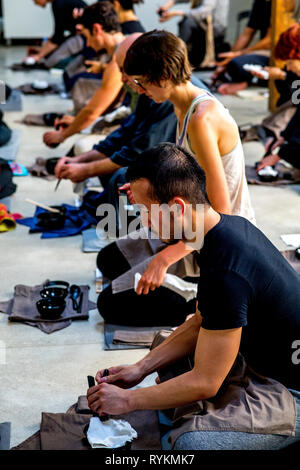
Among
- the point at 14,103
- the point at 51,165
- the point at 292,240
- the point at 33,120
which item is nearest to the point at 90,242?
the point at 292,240

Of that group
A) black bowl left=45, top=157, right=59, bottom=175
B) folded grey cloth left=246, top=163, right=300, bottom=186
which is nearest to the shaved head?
black bowl left=45, top=157, right=59, bottom=175

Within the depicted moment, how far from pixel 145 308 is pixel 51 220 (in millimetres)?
1334

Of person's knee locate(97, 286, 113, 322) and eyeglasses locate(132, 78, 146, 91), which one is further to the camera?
person's knee locate(97, 286, 113, 322)

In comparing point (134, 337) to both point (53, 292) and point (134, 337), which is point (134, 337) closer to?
point (134, 337)

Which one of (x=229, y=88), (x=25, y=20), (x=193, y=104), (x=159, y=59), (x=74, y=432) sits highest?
(x=159, y=59)

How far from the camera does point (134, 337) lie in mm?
3016

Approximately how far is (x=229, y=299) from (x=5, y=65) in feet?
27.2

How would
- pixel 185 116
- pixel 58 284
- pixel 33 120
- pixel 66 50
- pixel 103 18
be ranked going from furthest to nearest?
1. pixel 66 50
2. pixel 33 120
3. pixel 103 18
4. pixel 58 284
5. pixel 185 116

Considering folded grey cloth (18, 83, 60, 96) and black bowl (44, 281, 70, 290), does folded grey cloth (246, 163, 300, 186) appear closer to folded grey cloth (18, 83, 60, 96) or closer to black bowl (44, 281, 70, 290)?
black bowl (44, 281, 70, 290)

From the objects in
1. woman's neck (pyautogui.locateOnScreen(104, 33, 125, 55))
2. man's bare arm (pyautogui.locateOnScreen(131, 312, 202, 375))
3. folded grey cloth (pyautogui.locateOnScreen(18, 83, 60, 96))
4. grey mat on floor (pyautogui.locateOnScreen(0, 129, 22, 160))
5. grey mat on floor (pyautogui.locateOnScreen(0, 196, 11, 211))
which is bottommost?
folded grey cloth (pyautogui.locateOnScreen(18, 83, 60, 96))

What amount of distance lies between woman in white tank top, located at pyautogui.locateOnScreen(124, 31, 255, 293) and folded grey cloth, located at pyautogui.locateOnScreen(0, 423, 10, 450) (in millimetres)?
731

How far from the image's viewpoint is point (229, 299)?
1.86m

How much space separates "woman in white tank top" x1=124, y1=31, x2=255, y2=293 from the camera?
8.75 ft

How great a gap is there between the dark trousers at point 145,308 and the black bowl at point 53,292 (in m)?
0.22
